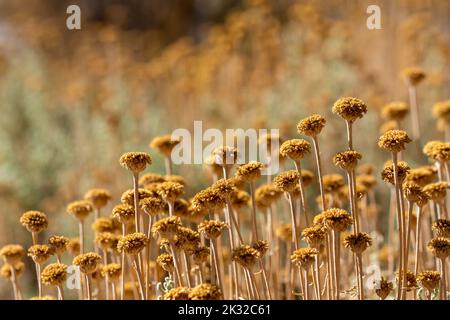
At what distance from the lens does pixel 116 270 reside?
104cm

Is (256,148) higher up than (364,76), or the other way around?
(364,76)

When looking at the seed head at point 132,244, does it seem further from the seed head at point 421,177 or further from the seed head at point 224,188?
the seed head at point 421,177

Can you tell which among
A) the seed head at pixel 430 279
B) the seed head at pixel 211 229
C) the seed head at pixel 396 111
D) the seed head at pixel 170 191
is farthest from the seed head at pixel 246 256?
the seed head at pixel 396 111

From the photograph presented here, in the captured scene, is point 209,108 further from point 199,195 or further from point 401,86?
point 199,195

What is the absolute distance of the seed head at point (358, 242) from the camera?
881 mm

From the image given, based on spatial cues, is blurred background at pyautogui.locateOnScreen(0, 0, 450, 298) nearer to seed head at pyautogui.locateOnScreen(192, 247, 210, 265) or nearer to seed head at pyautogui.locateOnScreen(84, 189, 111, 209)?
seed head at pyautogui.locateOnScreen(84, 189, 111, 209)

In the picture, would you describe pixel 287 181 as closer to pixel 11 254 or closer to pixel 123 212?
pixel 123 212

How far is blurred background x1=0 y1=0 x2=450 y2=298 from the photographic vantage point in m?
2.37

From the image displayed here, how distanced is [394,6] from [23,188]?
7.09ft

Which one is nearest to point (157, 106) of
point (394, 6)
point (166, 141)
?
point (394, 6)

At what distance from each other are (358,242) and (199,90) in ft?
7.35

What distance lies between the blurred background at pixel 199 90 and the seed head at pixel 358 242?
124cm

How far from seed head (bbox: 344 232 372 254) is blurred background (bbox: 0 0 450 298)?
4.07 feet
